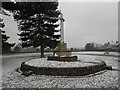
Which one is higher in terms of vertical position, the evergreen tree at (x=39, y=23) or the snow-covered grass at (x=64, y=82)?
the evergreen tree at (x=39, y=23)

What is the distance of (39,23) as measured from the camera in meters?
22.1

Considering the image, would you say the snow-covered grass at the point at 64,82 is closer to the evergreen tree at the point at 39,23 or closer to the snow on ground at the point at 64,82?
the snow on ground at the point at 64,82

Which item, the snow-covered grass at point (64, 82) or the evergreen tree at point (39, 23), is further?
the evergreen tree at point (39, 23)

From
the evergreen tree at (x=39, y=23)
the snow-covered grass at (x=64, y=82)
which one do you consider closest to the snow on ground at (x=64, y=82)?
the snow-covered grass at (x=64, y=82)

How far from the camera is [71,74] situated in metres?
8.79

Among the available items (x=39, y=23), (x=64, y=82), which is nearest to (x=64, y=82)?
(x=64, y=82)

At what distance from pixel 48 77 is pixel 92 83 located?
243 cm

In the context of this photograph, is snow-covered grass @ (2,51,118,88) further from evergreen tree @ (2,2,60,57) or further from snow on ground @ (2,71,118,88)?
evergreen tree @ (2,2,60,57)

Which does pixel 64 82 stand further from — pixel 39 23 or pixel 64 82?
pixel 39 23

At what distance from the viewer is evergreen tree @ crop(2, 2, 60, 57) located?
70.5 feet

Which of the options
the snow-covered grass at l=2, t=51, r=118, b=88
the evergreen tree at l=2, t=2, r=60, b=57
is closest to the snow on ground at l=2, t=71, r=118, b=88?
the snow-covered grass at l=2, t=51, r=118, b=88

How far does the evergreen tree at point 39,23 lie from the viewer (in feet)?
70.5

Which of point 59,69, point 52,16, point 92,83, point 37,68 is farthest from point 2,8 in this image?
point 92,83

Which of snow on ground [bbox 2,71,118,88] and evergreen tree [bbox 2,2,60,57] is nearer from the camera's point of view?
snow on ground [bbox 2,71,118,88]
